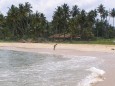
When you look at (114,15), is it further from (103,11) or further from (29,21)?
(29,21)

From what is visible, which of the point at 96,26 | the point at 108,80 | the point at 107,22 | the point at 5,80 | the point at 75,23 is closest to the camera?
the point at 108,80

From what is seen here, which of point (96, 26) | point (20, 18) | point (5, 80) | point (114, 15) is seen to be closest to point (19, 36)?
point (20, 18)

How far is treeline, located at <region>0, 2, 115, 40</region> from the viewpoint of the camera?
9162 centimetres

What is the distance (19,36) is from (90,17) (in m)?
22.9

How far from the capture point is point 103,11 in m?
113

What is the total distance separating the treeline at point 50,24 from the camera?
301ft

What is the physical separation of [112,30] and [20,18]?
32.6m

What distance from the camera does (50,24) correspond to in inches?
4156

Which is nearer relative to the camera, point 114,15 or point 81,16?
point 81,16

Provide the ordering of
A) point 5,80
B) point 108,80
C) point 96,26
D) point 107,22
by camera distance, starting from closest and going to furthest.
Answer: point 108,80 → point 5,80 → point 96,26 → point 107,22

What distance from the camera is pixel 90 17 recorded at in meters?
94.9

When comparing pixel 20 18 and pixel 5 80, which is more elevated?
pixel 20 18

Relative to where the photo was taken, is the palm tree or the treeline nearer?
the treeline

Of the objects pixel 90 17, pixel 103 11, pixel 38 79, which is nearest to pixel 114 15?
pixel 103 11
